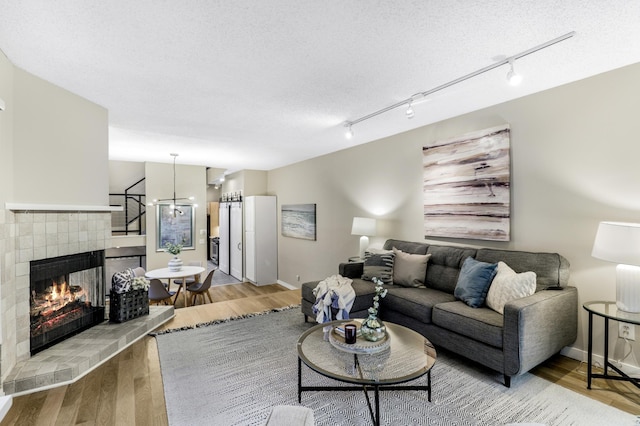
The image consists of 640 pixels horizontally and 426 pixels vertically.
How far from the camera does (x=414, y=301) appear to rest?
3074mm

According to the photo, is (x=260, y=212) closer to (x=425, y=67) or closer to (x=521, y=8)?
(x=425, y=67)

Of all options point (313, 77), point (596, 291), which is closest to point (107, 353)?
point (313, 77)

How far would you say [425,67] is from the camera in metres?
2.44

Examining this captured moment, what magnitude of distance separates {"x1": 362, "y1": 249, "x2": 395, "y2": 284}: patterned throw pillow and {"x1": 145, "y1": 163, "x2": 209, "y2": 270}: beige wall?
4308mm

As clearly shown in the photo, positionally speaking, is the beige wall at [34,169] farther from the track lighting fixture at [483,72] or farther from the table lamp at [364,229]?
the table lamp at [364,229]

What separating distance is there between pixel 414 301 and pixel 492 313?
2.28 feet

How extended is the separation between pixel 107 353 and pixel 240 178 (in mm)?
5285

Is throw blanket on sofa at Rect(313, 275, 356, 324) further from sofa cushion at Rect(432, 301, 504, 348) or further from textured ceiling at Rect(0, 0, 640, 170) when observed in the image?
textured ceiling at Rect(0, 0, 640, 170)

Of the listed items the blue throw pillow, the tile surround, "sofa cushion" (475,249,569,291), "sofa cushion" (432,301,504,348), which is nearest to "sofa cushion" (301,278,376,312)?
"sofa cushion" (432,301,504,348)

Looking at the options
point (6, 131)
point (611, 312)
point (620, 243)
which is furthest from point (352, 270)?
point (6, 131)

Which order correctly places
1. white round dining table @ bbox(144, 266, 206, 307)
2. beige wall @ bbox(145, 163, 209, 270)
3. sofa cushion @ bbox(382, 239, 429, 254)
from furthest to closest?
beige wall @ bbox(145, 163, 209, 270)
white round dining table @ bbox(144, 266, 206, 307)
sofa cushion @ bbox(382, 239, 429, 254)

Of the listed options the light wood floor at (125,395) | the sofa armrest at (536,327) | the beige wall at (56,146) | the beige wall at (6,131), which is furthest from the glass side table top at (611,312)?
the beige wall at (56,146)

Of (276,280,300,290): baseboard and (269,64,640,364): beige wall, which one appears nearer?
(269,64,640,364): beige wall

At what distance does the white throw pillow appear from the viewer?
8.41ft
